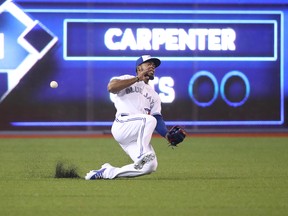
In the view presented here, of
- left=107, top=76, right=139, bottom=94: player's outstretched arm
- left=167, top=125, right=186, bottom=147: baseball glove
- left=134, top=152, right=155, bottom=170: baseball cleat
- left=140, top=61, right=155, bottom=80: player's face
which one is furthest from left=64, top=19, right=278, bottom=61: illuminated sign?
left=134, top=152, right=155, bottom=170: baseball cleat

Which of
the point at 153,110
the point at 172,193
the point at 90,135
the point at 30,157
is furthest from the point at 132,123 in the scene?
the point at 90,135

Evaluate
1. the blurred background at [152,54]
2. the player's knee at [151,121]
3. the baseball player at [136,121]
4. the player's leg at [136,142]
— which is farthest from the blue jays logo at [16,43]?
the player's knee at [151,121]

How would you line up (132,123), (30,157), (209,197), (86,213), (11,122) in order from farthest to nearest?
(11,122) < (30,157) < (132,123) < (209,197) < (86,213)

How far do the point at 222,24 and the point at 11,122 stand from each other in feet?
15.3

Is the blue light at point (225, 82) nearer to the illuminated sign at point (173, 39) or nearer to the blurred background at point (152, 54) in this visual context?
the blurred background at point (152, 54)

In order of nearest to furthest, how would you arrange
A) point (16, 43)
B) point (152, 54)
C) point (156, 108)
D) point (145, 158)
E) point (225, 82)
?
point (145, 158), point (156, 108), point (16, 43), point (152, 54), point (225, 82)

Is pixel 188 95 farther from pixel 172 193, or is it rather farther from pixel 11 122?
pixel 172 193

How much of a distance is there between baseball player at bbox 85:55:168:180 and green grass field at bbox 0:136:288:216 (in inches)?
6.7

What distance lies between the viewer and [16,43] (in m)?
18.9

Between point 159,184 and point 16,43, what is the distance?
31.4ft

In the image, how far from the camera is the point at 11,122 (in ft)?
62.3

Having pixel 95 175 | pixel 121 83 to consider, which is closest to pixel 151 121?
pixel 121 83

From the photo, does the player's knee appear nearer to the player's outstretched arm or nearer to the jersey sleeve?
the player's outstretched arm

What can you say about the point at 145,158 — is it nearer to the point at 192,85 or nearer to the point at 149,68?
the point at 149,68
